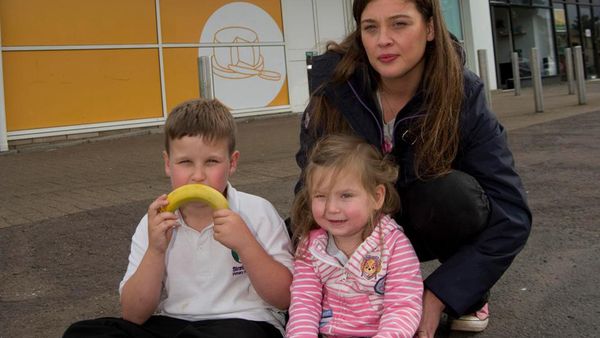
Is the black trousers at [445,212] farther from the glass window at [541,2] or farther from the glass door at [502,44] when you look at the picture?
the glass window at [541,2]

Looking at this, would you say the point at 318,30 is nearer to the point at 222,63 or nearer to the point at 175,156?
the point at 222,63

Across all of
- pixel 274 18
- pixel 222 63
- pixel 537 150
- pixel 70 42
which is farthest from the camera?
pixel 274 18

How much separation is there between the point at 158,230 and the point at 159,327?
39 cm

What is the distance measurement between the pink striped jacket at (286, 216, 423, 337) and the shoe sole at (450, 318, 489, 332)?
558mm

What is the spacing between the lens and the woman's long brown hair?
7.95 feet

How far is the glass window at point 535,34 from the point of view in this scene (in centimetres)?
2273

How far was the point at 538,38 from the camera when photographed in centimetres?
2373

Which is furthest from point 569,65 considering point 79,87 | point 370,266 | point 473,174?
point 370,266

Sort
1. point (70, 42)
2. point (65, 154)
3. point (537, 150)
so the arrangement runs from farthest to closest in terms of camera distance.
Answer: point (70, 42), point (65, 154), point (537, 150)

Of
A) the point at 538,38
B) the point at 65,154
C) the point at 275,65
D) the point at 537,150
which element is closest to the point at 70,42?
the point at 65,154

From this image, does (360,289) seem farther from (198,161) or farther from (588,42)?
(588,42)

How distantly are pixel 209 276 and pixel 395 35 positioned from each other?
3.96ft

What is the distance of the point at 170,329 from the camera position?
2.27 meters

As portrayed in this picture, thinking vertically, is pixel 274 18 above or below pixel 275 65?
above
